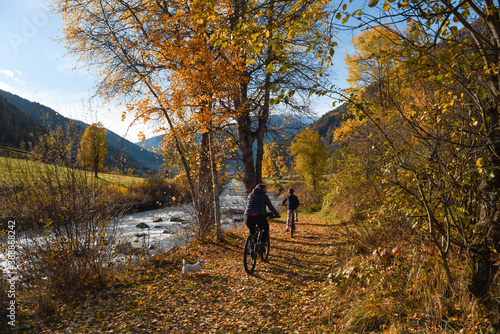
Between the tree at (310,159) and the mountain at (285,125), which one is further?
the tree at (310,159)

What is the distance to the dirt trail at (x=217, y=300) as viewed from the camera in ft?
12.5

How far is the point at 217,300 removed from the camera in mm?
4691

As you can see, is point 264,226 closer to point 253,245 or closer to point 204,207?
point 253,245

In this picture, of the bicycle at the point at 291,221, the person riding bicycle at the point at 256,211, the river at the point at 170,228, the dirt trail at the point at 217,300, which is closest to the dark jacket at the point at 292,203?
the bicycle at the point at 291,221

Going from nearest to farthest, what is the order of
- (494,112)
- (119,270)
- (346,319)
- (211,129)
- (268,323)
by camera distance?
(494,112), (346,319), (268,323), (119,270), (211,129)

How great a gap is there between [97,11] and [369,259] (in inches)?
414

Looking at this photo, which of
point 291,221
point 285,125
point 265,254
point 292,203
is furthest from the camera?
point 285,125

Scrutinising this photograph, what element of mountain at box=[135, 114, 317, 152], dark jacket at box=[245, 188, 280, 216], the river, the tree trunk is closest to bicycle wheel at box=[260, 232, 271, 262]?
dark jacket at box=[245, 188, 280, 216]

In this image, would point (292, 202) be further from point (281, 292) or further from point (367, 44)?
point (367, 44)

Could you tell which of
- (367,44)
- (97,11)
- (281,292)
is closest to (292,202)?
(281,292)

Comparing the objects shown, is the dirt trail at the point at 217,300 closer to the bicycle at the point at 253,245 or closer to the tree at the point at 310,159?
the bicycle at the point at 253,245

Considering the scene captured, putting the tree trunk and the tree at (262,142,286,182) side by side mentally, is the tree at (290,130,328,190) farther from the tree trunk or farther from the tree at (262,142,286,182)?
the tree trunk

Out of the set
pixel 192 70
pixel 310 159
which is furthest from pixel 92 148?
pixel 310 159

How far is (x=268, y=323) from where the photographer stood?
151 inches
